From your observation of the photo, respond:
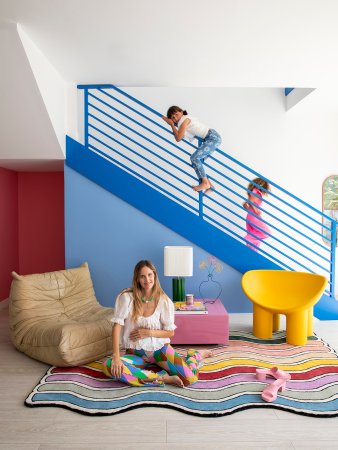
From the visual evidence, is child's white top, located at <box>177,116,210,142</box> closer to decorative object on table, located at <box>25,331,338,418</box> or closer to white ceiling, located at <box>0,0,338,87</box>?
white ceiling, located at <box>0,0,338,87</box>

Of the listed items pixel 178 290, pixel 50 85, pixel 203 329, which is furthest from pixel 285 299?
pixel 50 85

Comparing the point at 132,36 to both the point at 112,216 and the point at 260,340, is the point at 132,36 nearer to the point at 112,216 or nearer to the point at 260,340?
the point at 112,216

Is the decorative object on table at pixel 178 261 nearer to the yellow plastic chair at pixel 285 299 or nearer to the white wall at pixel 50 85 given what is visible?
the yellow plastic chair at pixel 285 299

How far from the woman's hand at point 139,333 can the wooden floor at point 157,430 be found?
0.63m

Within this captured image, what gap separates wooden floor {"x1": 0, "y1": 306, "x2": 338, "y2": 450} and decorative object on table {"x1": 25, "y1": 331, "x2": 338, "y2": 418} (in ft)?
0.25

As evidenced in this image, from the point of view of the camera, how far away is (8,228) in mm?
6074

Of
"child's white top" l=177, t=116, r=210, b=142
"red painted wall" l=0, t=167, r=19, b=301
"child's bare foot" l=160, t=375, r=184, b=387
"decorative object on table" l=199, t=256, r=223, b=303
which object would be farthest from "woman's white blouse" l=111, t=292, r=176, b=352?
"red painted wall" l=0, t=167, r=19, b=301

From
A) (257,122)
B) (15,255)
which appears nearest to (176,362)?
(15,255)

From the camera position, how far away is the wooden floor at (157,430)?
244 centimetres

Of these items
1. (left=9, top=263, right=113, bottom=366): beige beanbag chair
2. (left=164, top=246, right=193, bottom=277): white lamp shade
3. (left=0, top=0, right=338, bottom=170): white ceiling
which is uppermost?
(left=0, top=0, right=338, bottom=170): white ceiling

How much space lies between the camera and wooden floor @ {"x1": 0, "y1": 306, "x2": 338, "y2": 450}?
96.1 inches

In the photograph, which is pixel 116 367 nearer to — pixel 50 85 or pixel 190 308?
pixel 190 308

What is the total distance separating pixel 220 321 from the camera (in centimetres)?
417

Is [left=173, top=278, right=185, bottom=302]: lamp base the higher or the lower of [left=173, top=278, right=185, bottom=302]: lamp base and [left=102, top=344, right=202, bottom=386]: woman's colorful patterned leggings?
the higher
